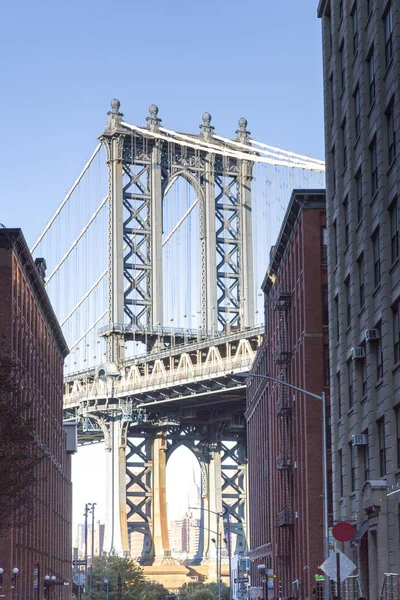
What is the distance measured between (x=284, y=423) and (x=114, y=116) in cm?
6003

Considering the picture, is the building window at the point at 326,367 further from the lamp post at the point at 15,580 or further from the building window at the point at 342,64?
the building window at the point at 342,64

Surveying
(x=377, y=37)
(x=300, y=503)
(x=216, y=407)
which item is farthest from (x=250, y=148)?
(x=377, y=37)

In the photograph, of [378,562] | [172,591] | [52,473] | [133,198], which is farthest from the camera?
[172,591]

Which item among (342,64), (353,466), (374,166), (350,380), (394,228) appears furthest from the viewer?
(342,64)

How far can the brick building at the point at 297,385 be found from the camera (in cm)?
6794

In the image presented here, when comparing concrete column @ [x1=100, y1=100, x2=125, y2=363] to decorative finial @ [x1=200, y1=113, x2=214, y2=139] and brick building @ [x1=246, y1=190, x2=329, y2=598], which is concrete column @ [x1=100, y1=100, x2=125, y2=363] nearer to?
decorative finial @ [x1=200, y1=113, x2=214, y2=139]

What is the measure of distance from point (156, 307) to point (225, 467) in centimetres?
3736

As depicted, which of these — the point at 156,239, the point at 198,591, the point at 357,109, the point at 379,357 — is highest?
the point at 156,239

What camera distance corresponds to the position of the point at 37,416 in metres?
90.0

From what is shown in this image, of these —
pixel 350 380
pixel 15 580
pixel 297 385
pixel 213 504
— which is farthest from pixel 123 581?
pixel 350 380

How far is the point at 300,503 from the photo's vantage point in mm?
73125

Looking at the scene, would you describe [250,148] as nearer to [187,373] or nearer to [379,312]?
[187,373]

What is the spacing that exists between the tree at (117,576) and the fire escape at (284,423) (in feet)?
164

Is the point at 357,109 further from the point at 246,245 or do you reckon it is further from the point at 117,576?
the point at 117,576
